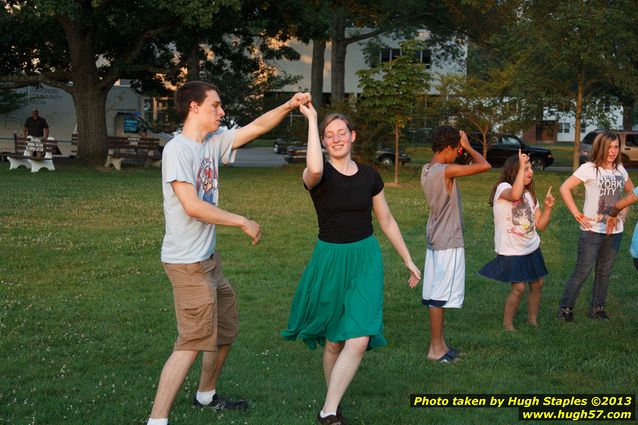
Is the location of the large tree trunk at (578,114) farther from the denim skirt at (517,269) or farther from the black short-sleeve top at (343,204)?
the black short-sleeve top at (343,204)

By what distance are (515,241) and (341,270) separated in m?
A: 3.01

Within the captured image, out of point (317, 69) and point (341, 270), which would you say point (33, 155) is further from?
point (341, 270)

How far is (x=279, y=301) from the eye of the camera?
8766 millimetres

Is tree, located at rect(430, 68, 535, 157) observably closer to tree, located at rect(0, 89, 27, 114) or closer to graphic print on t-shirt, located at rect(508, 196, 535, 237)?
tree, located at rect(0, 89, 27, 114)

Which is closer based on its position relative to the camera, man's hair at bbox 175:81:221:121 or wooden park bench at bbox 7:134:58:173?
man's hair at bbox 175:81:221:121

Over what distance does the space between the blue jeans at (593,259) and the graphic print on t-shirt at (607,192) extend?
226 mm

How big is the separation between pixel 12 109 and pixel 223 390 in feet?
101

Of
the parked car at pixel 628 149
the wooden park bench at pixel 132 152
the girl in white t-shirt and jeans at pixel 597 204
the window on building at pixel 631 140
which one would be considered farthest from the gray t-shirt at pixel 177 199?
the window on building at pixel 631 140

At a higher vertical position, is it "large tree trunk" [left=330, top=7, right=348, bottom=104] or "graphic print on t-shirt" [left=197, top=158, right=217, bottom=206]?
"large tree trunk" [left=330, top=7, right=348, bottom=104]

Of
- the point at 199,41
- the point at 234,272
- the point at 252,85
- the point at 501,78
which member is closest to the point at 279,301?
the point at 234,272

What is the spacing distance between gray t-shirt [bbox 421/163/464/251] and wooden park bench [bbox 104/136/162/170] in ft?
71.4

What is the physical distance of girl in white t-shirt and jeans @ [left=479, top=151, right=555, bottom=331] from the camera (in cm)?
759

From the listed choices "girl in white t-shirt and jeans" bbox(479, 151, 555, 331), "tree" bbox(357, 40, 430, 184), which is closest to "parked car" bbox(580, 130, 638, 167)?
"tree" bbox(357, 40, 430, 184)

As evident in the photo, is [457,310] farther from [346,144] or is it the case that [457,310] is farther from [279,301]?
[346,144]
